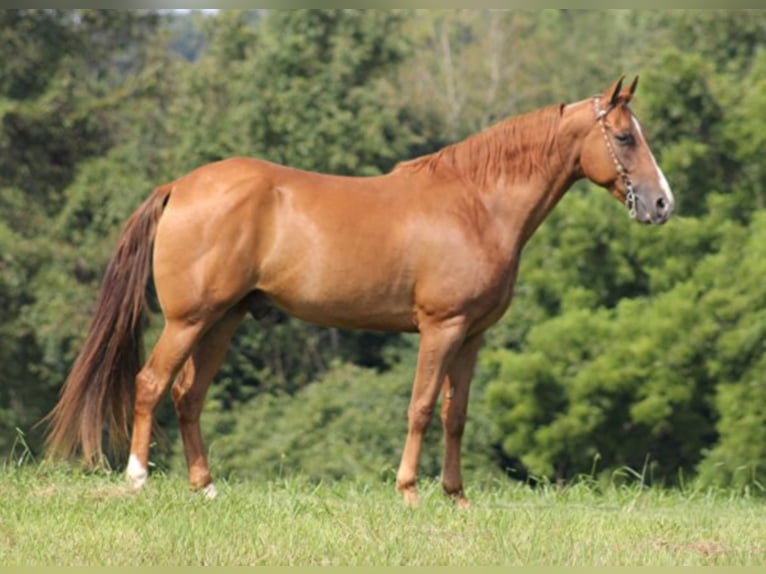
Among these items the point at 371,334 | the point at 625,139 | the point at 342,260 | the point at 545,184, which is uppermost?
the point at 625,139

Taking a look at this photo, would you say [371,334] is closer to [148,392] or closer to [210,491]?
[148,392]

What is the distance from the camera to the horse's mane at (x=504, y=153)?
905 centimetres

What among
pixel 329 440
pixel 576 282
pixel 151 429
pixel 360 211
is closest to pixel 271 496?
pixel 151 429

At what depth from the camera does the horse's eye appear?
29.6ft

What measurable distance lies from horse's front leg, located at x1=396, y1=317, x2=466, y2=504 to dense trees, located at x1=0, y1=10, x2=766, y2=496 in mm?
15885

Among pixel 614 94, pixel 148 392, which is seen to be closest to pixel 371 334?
pixel 614 94

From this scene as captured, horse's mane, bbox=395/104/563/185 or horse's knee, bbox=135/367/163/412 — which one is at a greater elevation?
horse's mane, bbox=395/104/563/185

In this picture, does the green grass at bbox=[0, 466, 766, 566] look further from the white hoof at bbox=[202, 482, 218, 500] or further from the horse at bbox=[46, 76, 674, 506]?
the horse at bbox=[46, 76, 674, 506]

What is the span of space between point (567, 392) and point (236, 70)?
11.5 metres

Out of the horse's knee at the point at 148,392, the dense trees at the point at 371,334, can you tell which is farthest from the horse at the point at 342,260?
the dense trees at the point at 371,334

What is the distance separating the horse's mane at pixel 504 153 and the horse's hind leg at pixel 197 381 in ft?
4.69

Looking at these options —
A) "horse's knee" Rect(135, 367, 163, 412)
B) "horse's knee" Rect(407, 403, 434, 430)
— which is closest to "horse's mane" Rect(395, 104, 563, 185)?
"horse's knee" Rect(407, 403, 434, 430)

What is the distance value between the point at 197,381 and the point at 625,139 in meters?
2.90

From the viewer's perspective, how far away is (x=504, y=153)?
9.10 meters
